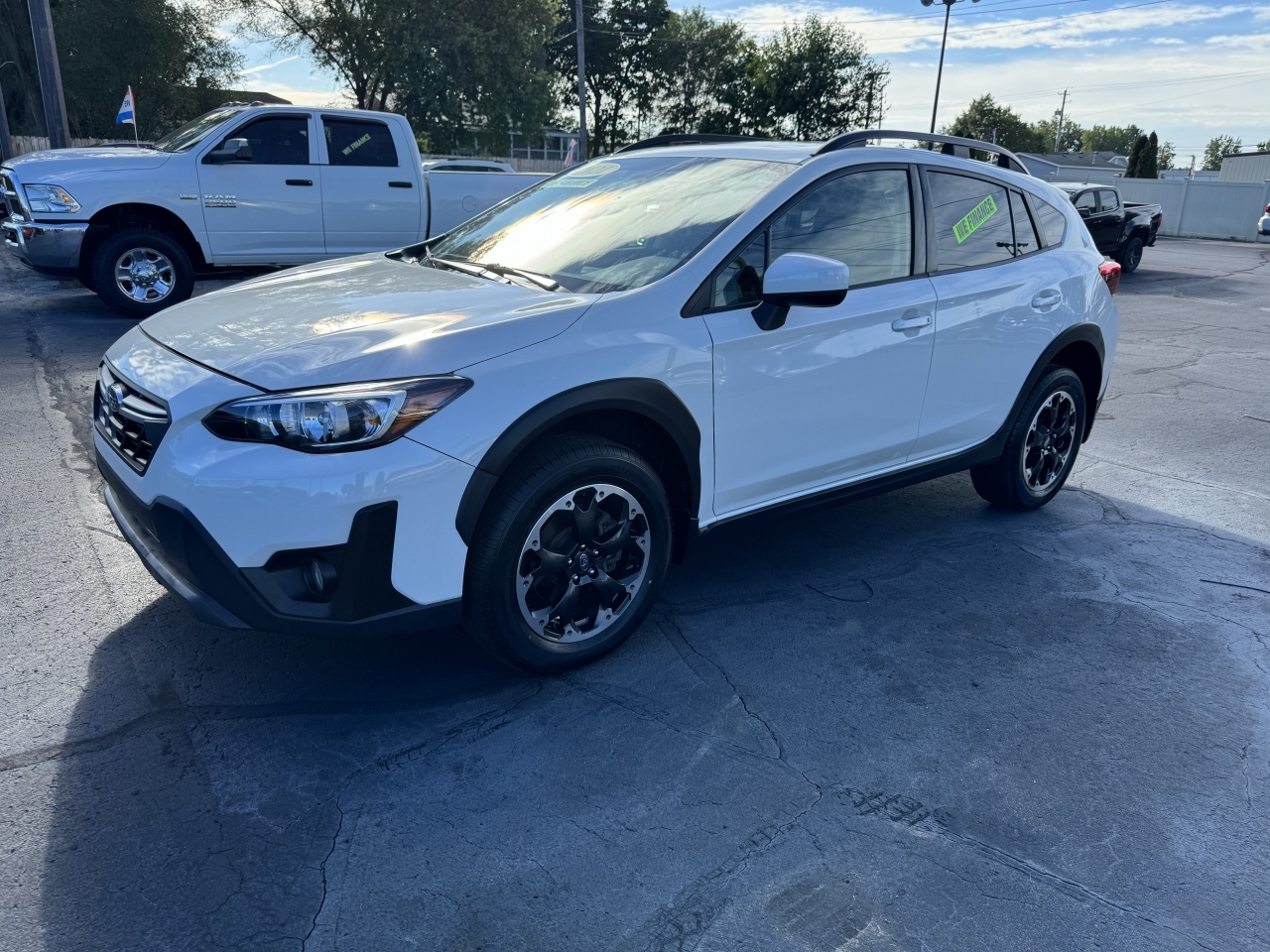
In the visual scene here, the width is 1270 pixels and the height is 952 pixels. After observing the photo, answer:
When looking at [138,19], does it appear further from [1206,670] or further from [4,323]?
[1206,670]

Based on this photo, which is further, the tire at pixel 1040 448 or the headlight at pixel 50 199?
the headlight at pixel 50 199

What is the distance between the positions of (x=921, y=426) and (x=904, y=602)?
0.80m

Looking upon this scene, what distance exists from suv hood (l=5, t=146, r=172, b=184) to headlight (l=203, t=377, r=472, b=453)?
24.9 ft

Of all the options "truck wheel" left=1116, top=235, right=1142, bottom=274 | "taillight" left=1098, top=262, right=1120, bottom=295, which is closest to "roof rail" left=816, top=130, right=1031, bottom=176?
"taillight" left=1098, top=262, right=1120, bottom=295

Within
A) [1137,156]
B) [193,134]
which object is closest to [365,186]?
[193,134]

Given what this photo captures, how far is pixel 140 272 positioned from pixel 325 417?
7.89m

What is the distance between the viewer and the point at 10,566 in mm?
4031

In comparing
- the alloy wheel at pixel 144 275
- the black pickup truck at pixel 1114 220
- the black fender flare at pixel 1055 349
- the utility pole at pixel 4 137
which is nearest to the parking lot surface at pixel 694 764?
the black fender flare at pixel 1055 349

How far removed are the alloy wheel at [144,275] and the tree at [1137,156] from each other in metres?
43.1

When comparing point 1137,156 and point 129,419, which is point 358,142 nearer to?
point 129,419

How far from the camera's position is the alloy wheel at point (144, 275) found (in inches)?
365

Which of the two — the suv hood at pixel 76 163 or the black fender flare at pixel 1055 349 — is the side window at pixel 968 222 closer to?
the black fender flare at pixel 1055 349

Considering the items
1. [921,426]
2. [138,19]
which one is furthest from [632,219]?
[138,19]

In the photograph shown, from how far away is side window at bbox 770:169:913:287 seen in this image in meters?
3.76
